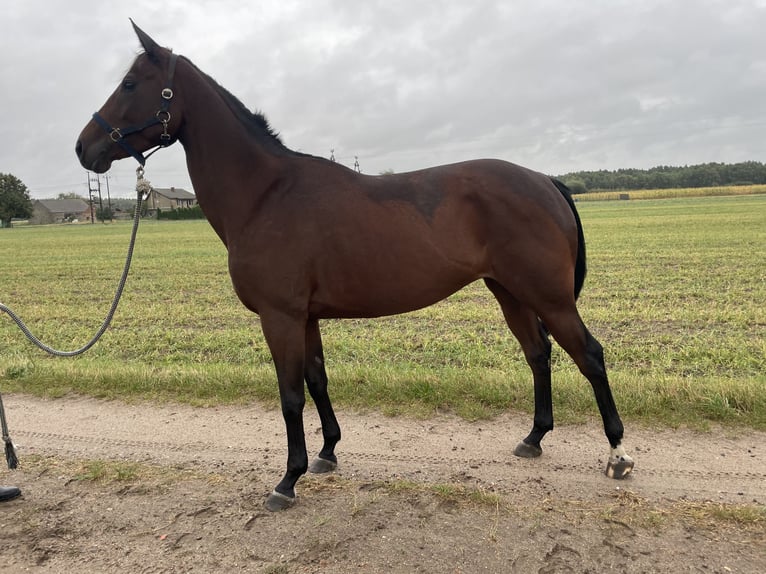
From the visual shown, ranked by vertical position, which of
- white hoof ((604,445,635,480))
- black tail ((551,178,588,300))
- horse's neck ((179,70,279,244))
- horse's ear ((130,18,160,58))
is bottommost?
white hoof ((604,445,635,480))

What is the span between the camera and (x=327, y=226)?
3602 mm

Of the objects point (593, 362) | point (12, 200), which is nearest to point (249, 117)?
point (593, 362)

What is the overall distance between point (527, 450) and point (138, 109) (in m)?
4.05

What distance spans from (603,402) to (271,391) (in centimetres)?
343

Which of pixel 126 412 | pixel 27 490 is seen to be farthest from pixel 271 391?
pixel 27 490

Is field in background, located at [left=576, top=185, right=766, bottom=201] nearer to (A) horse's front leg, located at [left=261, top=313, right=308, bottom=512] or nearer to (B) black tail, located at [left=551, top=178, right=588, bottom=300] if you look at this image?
(B) black tail, located at [left=551, top=178, right=588, bottom=300]

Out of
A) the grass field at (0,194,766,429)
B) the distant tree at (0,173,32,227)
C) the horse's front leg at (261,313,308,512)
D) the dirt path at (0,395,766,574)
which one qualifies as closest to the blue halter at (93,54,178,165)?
the horse's front leg at (261,313,308,512)

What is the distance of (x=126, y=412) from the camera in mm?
5301

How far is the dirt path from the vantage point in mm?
2898

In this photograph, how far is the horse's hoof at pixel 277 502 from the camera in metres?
3.48

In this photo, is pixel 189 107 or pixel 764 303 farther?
pixel 764 303

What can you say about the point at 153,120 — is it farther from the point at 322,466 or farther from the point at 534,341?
the point at 534,341

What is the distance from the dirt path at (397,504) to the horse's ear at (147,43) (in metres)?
3.25

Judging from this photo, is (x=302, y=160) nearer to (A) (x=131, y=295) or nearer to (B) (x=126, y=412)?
(B) (x=126, y=412)
